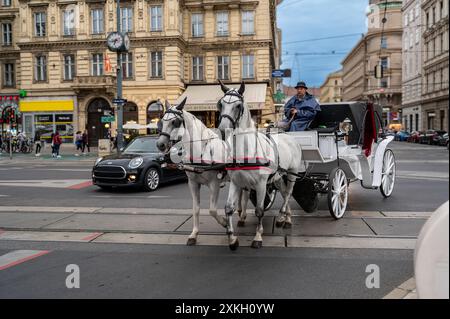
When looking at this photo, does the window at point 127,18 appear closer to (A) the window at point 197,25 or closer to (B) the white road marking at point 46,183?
(A) the window at point 197,25

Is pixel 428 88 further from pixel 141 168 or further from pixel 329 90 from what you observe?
pixel 329 90

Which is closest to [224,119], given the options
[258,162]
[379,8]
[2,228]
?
[258,162]

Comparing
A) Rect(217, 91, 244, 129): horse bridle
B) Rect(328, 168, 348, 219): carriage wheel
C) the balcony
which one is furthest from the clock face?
Rect(217, 91, 244, 129): horse bridle

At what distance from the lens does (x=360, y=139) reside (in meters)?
9.28

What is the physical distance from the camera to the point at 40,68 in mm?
39125

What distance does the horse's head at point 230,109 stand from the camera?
5.43m

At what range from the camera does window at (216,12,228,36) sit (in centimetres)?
3822

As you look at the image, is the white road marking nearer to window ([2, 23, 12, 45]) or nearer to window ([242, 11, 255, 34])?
window ([242, 11, 255, 34])

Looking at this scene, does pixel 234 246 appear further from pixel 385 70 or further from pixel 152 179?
pixel 385 70

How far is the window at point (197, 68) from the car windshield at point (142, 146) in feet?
86.3

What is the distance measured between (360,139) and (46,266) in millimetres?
6718

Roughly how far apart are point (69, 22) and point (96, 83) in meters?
6.34

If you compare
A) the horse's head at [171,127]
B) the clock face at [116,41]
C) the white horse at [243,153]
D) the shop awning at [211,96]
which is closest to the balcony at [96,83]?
the shop awning at [211,96]

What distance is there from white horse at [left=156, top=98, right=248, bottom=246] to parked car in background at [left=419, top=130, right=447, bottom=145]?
134 feet
